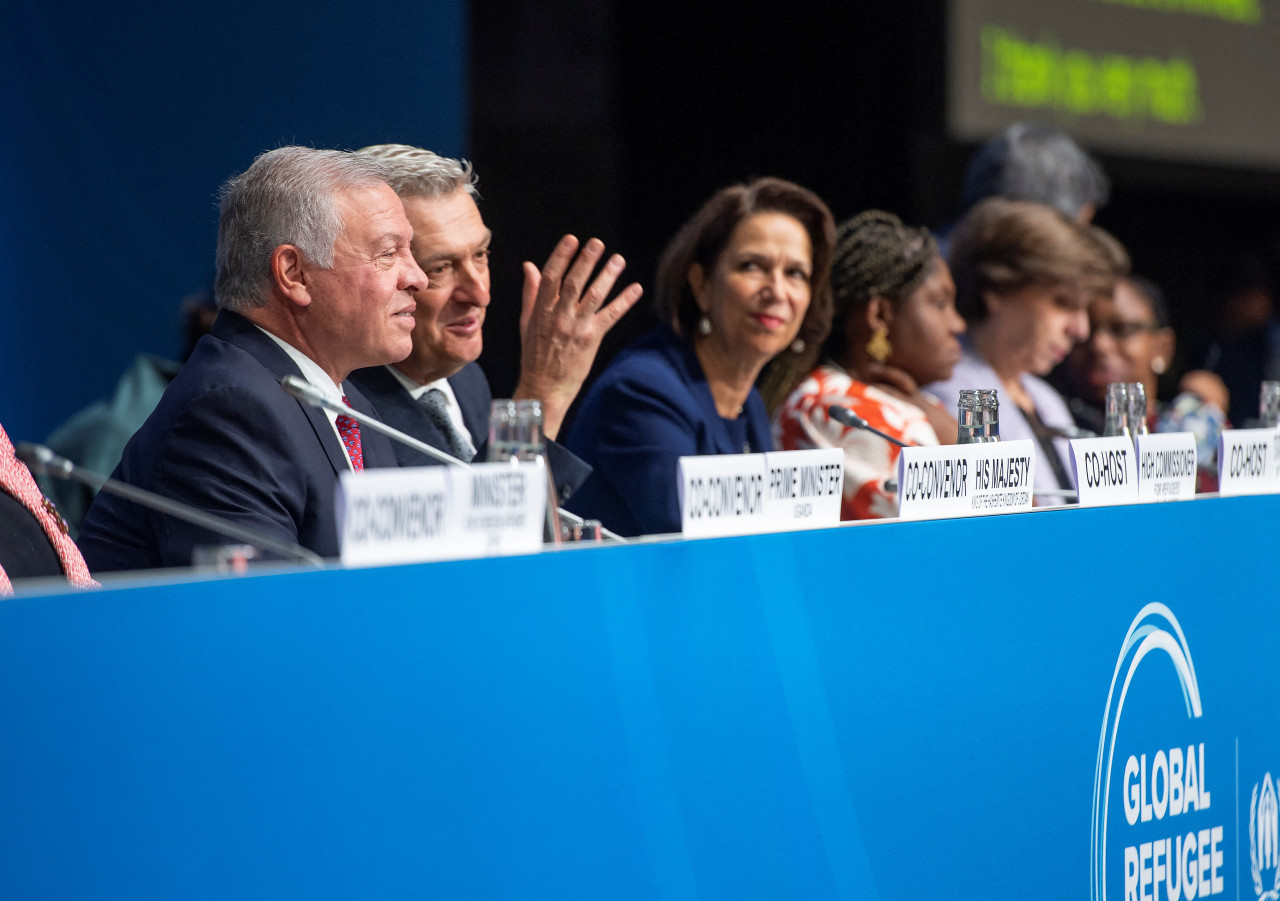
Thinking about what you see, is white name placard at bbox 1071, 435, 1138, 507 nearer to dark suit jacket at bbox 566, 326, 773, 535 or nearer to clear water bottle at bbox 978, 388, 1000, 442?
clear water bottle at bbox 978, 388, 1000, 442

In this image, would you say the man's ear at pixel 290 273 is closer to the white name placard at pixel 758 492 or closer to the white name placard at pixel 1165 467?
the white name placard at pixel 758 492

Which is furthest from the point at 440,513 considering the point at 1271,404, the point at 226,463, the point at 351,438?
the point at 1271,404

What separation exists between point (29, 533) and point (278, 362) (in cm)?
36

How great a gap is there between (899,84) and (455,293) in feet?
7.75

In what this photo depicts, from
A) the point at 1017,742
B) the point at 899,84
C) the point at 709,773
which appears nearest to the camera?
the point at 709,773

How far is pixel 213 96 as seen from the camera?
10.3ft

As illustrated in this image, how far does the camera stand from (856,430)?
106 inches

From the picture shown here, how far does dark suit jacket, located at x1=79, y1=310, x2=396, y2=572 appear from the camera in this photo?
161 cm

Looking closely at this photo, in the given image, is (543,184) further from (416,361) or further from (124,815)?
(124,815)

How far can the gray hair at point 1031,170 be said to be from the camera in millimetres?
4199

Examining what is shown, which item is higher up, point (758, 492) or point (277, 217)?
point (277, 217)

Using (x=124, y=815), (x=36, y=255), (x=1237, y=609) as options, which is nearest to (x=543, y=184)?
(x=36, y=255)

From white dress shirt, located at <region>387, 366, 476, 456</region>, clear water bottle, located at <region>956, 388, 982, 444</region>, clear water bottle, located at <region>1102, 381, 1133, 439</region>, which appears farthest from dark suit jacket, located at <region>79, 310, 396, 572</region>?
clear water bottle, located at <region>1102, 381, 1133, 439</region>

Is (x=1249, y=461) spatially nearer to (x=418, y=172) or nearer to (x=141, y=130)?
(x=418, y=172)
